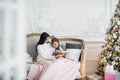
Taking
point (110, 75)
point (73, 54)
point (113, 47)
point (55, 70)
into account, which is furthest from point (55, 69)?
point (113, 47)

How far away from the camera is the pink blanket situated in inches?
170

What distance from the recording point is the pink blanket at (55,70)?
432 cm

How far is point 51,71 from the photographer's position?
433 cm

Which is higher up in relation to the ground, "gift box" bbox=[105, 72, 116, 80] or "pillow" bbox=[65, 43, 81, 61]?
"pillow" bbox=[65, 43, 81, 61]

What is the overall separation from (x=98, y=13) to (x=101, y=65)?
5.14 feet

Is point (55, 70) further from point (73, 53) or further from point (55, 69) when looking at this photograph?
point (73, 53)

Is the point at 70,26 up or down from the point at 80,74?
up

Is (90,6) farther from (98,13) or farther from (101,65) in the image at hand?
(101,65)

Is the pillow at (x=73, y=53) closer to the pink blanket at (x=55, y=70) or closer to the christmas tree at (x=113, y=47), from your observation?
the pink blanket at (x=55, y=70)

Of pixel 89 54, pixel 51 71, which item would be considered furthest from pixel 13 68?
pixel 89 54

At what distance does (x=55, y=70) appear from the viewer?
435 cm

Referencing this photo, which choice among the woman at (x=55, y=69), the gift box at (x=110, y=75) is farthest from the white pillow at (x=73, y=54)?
the gift box at (x=110, y=75)

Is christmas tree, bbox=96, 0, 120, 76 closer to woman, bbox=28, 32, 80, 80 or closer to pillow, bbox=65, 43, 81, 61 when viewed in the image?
pillow, bbox=65, 43, 81, 61

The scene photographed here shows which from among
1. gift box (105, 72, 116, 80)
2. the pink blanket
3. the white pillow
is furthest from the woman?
gift box (105, 72, 116, 80)
